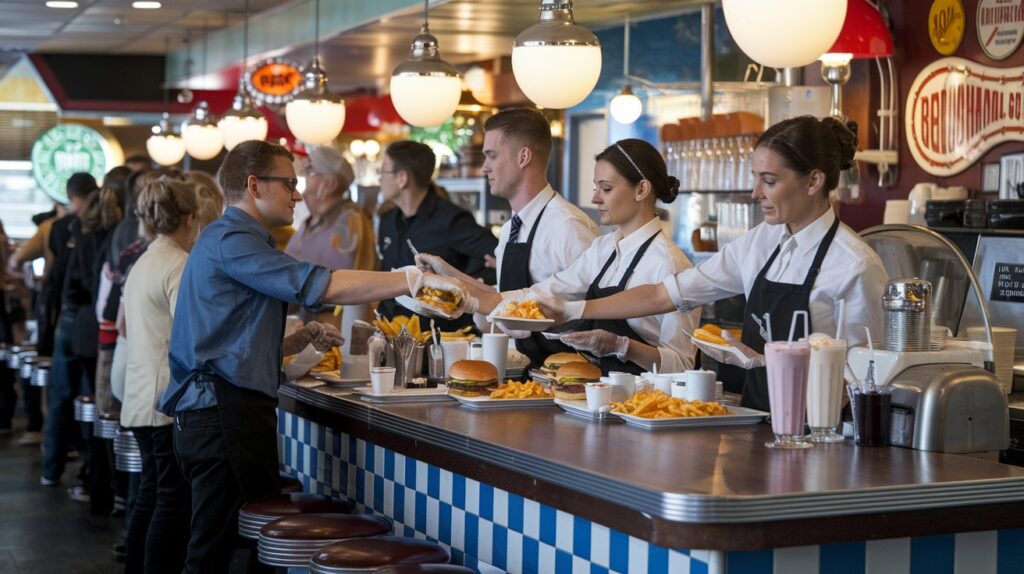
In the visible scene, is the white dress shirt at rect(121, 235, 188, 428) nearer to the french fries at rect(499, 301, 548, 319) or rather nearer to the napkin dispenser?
the french fries at rect(499, 301, 548, 319)

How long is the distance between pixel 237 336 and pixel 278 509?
532 millimetres

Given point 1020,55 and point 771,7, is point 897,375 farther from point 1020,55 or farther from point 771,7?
point 1020,55

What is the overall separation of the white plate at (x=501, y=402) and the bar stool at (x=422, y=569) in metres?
0.63

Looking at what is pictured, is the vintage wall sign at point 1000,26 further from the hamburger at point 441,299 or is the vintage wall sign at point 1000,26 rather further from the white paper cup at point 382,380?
the white paper cup at point 382,380

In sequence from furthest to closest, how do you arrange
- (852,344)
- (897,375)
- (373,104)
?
(373,104) < (852,344) < (897,375)

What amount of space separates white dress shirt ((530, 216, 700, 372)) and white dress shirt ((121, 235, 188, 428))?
1.41 metres

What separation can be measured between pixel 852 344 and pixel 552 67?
1458 millimetres

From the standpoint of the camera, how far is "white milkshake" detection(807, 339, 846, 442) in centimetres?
299

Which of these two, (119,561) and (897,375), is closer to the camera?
(897,375)

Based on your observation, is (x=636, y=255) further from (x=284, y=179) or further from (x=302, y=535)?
(x=302, y=535)

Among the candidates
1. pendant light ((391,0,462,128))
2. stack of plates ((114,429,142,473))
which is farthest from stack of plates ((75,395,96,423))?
pendant light ((391,0,462,128))

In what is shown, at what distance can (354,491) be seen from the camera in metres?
4.29

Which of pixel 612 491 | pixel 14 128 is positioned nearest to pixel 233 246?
pixel 612 491

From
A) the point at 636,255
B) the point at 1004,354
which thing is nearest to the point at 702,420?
the point at 636,255
